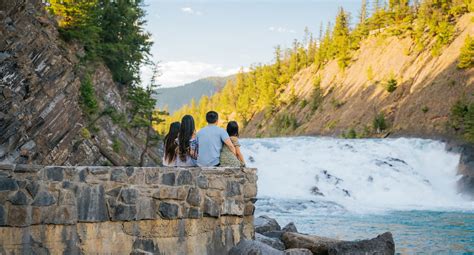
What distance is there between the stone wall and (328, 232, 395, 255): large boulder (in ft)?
8.36

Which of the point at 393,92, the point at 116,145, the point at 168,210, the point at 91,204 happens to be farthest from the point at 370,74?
the point at 91,204

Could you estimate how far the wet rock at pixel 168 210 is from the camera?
28.1 feet

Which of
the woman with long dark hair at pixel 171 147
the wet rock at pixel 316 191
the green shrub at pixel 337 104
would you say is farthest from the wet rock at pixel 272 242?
the green shrub at pixel 337 104

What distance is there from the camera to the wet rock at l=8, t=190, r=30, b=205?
739 cm

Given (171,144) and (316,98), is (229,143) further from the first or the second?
(316,98)

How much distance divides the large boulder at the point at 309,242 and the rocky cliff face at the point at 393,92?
32352mm

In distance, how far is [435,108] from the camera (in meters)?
46.0

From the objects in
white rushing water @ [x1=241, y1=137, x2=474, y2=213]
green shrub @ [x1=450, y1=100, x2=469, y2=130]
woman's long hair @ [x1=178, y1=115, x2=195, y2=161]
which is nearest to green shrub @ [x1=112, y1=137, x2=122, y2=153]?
white rushing water @ [x1=241, y1=137, x2=474, y2=213]

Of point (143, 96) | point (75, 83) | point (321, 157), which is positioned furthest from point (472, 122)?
point (75, 83)

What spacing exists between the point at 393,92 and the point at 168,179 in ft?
171

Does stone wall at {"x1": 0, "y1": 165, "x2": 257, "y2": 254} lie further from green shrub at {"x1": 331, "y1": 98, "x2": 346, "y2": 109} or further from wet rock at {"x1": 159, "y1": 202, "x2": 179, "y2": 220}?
green shrub at {"x1": 331, "y1": 98, "x2": 346, "y2": 109}

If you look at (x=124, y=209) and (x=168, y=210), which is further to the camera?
(x=168, y=210)

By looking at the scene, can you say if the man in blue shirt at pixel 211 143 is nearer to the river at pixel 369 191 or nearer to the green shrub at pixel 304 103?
the river at pixel 369 191

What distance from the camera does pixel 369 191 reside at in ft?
99.0
